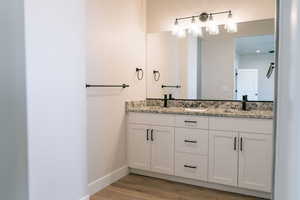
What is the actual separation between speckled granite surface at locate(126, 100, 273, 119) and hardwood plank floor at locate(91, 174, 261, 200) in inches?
35.3


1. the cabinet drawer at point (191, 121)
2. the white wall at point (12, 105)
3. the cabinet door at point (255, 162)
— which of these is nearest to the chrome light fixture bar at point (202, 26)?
the cabinet drawer at point (191, 121)

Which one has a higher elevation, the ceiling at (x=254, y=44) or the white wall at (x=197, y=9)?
the white wall at (x=197, y=9)

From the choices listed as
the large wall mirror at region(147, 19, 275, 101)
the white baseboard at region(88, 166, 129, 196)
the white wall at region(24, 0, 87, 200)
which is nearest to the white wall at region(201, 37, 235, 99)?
the large wall mirror at region(147, 19, 275, 101)

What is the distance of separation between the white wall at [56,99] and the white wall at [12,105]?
0.15 feet

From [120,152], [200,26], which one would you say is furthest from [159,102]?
[200,26]

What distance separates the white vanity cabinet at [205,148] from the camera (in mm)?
2484

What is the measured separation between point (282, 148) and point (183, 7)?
10.2 feet

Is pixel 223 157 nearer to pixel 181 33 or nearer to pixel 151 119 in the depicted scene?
pixel 151 119

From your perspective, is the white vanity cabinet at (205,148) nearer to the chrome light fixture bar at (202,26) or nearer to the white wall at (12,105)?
the chrome light fixture bar at (202,26)

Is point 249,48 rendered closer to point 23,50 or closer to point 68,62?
point 68,62

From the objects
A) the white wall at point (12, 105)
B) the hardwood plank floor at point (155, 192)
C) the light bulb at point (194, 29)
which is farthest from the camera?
the light bulb at point (194, 29)

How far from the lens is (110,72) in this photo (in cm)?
288

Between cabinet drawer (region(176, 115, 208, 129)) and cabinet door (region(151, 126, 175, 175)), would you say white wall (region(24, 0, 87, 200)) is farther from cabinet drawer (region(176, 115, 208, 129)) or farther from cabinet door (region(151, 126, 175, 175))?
cabinet drawer (region(176, 115, 208, 129))

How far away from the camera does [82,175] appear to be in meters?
2.25
